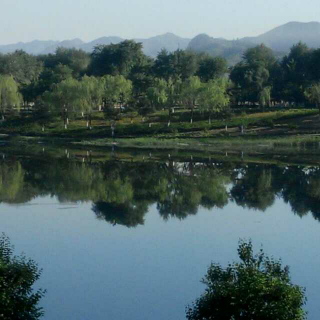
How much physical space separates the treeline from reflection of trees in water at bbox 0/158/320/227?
21.6m

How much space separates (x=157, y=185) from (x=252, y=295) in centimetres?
2525

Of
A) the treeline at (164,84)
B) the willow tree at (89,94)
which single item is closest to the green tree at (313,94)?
the treeline at (164,84)

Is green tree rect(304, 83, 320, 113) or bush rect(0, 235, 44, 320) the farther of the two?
green tree rect(304, 83, 320, 113)

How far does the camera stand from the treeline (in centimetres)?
6769

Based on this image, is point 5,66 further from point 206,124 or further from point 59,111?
point 206,124

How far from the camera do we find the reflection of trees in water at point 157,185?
31152 millimetres

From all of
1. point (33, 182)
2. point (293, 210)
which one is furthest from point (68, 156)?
point (293, 210)

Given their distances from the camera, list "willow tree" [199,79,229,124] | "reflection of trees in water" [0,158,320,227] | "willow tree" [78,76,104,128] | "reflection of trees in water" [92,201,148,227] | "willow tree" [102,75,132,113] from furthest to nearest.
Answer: "willow tree" [102,75,132,113]
"willow tree" [78,76,104,128]
"willow tree" [199,79,229,124]
"reflection of trees in water" [0,158,320,227]
"reflection of trees in water" [92,201,148,227]

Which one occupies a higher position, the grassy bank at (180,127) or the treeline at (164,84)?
the treeline at (164,84)

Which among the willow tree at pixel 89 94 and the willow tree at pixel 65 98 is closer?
the willow tree at pixel 89 94

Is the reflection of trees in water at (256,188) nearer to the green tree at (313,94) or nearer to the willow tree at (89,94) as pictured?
the green tree at (313,94)

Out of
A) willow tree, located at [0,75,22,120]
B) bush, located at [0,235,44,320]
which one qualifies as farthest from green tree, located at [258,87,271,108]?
bush, located at [0,235,44,320]

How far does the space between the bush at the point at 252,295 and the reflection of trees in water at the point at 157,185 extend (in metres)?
14.7

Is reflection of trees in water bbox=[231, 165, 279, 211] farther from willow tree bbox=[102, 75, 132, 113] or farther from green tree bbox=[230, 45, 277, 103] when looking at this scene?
green tree bbox=[230, 45, 277, 103]
